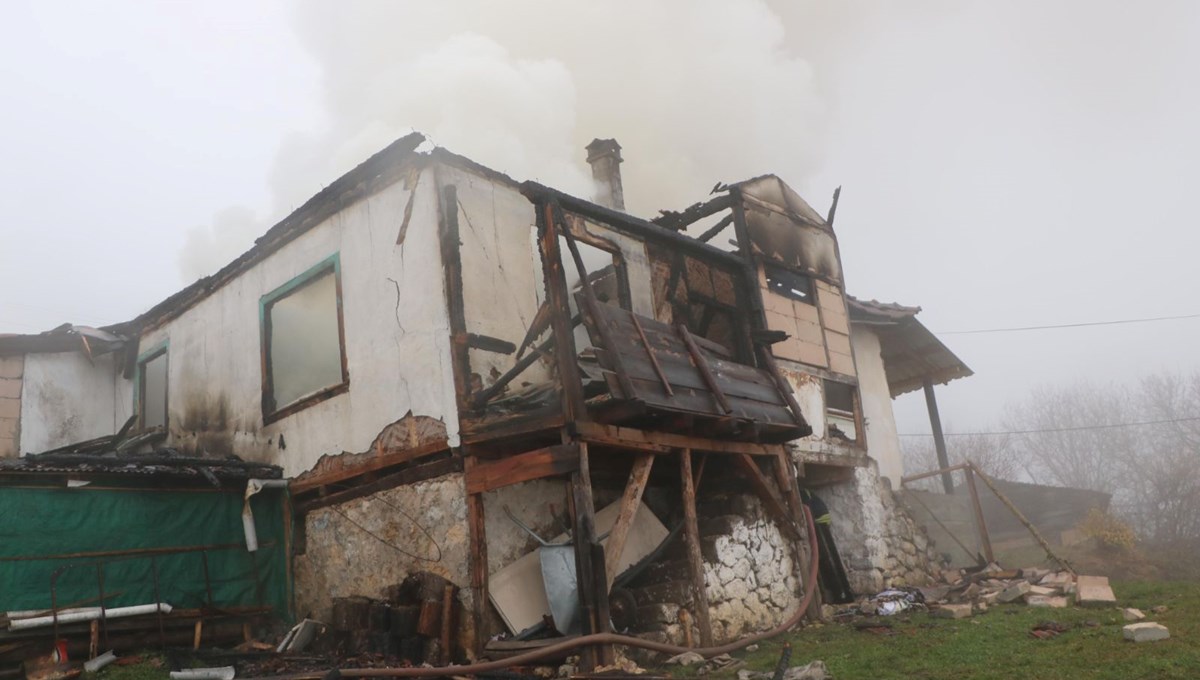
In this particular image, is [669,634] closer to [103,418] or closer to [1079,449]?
[103,418]

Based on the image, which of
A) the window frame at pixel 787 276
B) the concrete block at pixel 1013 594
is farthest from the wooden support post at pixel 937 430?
the concrete block at pixel 1013 594

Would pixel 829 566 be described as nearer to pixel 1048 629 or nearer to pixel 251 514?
pixel 1048 629

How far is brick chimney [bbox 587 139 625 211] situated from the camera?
1534 centimetres

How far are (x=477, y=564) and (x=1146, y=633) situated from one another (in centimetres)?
628

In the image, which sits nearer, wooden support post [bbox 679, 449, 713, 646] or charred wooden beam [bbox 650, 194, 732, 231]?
wooden support post [bbox 679, 449, 713, 646]

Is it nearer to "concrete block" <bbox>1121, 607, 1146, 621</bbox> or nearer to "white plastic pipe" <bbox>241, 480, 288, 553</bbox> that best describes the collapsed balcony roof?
"concrete block" <bbox>1121, 607, 1146, 621</bbox>

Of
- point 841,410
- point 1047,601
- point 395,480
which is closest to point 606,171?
point 841,410

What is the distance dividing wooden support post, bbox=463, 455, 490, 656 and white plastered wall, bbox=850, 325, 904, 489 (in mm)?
9000

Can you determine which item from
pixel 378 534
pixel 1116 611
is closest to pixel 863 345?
pixel 1116 611

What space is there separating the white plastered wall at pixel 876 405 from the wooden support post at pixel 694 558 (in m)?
7.04

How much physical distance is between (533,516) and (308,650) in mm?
3118

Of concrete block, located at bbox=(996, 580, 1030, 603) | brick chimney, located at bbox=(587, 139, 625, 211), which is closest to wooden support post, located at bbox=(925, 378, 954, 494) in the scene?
concrete block, located at bbox=(996, 580, 1030, 603)

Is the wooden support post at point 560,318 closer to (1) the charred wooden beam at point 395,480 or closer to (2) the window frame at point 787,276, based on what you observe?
(1) the charred wooden beam at point 395,480

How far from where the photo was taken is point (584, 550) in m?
8.24
